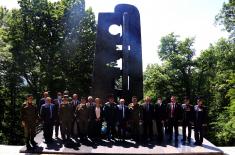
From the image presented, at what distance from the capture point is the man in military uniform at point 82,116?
1300cm

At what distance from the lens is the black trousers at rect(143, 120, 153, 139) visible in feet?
43.7

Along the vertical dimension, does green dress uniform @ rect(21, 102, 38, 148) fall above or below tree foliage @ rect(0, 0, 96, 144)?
below

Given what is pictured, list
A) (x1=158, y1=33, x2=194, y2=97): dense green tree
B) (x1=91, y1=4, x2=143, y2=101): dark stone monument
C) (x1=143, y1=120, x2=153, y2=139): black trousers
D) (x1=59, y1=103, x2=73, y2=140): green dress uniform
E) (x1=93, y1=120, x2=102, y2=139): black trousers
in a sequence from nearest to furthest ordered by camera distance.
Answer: (x1=59, y1=103, x2=73, y2=140): green dress uniform → (x1=143, y1=120, x2=153, y2=139): black trousers → (x1=93, y1=120, x2=102, y2=139): black trousers → (x1=91, y1=4, x2=143, y2=101): dark stone monument → (x1=158, y1=33, x2=194, y2=97): dense green tree

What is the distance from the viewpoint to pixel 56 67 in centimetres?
2994

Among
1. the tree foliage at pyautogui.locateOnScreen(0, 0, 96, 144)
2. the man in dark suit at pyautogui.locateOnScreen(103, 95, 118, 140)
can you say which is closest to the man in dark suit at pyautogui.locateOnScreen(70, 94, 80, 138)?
the man in dark suit at pyautogui.locateOnScreen(103, 95, 118, 140)

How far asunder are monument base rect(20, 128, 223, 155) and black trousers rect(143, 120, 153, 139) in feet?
1.19

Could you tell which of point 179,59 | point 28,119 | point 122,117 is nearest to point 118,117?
point 122,117

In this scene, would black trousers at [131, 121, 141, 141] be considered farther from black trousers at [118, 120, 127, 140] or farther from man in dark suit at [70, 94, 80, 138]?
man in dark suit at [70, 94, 80, 138]

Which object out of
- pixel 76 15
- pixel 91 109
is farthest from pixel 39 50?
pixel 91 109

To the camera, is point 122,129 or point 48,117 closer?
point 48,117

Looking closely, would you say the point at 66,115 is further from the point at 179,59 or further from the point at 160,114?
the point at 179,59

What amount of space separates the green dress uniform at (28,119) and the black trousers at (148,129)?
3922 mm

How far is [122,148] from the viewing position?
475 inches

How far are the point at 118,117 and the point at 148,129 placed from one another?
1300mm
